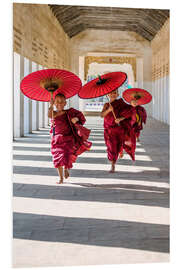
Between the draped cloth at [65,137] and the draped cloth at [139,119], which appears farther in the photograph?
the draped cloth at [139,119]

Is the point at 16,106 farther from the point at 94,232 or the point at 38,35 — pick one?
the point at 94,232

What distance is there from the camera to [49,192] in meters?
5.29

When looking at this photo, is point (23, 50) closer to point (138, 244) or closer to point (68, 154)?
point (68, 154)

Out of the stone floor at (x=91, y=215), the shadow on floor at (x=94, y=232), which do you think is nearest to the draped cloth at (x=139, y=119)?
Result: the stone floor at (x=91, y=215)

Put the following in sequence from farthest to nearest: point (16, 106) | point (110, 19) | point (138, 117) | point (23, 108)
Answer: point (110, 19) → point (23, 108) → point (16, 106) → point (138, 117)

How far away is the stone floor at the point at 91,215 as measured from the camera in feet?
10.3

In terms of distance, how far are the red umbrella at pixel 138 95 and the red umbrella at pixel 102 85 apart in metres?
3.75

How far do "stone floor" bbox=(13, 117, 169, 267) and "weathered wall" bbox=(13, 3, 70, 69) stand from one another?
6702 mm

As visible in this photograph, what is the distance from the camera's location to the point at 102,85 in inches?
242

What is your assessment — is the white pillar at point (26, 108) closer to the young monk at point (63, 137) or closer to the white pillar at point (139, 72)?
the young monk at point (63, 137)

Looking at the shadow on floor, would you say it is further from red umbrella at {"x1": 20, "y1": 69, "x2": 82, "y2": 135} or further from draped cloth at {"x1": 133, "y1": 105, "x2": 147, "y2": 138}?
draped cloth at {"x1": 133, "y1": 105, "x2": 147, "y2": 138}

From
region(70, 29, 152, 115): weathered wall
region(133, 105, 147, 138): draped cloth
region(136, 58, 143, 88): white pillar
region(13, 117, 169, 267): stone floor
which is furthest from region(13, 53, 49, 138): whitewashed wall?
region(136, 58, 143, 88): white pillar

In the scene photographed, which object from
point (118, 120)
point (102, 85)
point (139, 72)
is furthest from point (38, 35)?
point (139, 72)
